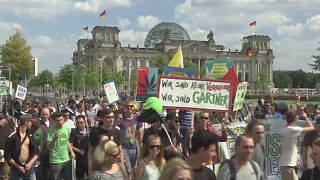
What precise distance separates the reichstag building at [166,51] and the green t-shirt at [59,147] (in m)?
134

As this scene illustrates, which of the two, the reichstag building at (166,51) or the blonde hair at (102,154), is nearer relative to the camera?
the blonde hair at (102,154)

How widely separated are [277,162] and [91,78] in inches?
4043

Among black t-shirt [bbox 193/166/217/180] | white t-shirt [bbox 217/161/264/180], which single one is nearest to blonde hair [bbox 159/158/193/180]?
black t-shirt [bbox 193/166/217/180]

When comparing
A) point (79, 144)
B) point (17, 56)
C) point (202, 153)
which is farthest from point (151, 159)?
point (17, 56)

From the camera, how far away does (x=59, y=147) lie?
930cm

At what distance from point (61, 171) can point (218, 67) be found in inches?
299

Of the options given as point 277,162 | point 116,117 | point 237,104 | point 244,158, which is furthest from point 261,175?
point 237,104

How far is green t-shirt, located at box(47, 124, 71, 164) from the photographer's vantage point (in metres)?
9.25

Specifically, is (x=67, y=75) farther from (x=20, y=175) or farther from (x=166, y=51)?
(x=20, y=175)

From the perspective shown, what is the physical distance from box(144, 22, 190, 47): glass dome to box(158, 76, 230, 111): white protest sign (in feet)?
543

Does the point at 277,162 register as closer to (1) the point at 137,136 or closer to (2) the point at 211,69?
(1) the point at 137,136

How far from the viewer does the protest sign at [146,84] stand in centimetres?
1629

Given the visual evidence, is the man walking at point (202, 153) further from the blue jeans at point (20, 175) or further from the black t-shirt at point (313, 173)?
the blue jeans at point (20, 175)

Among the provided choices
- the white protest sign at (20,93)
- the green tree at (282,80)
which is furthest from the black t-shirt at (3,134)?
the green tree at (282,80)
